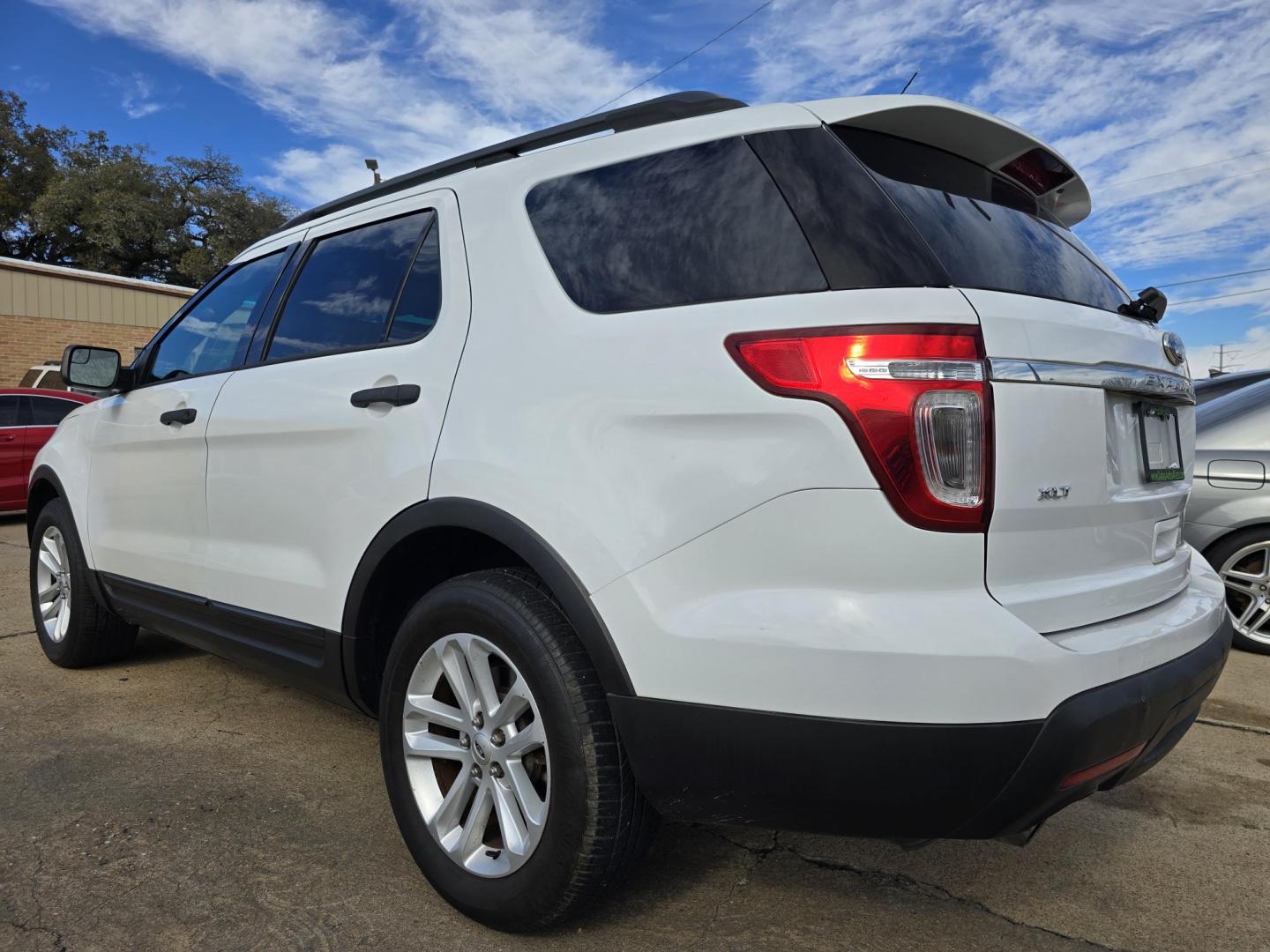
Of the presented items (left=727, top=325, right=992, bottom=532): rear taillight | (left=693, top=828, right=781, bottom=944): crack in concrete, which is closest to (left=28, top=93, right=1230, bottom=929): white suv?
(left=727, top=325, right=992, bottom=532): rear taillight

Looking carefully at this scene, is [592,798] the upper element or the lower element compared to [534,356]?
lower

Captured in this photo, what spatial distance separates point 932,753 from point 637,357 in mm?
932

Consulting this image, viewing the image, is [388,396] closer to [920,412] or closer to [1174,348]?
[920,412]

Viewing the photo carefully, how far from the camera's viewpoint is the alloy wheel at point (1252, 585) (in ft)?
15.6

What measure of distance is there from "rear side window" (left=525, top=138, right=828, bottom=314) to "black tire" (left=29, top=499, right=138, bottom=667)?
2933mm

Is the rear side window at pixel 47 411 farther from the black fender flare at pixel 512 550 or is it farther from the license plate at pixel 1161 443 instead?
the license plate at pixel 1161 443

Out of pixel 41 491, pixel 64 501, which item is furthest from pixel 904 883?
pixel 41 491

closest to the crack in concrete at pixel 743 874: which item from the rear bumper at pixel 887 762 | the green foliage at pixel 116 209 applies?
the rear bumper at pixel 887 762

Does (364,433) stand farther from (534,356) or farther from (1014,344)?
(1014,344)

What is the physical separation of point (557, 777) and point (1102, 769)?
1.06 metres

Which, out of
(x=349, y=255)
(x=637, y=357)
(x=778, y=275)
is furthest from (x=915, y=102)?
(x=349, y=255)

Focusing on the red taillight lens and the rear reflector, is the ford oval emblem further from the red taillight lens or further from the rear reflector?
the rear reflector

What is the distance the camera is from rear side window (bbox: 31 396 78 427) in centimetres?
1028

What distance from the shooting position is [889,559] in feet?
5.23
